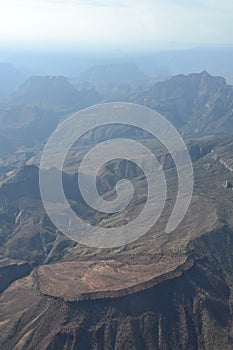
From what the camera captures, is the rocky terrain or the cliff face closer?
the cliff face

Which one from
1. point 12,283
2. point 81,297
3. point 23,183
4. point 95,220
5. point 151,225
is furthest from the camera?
point 23,183

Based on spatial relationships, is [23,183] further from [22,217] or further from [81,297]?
[81,297]

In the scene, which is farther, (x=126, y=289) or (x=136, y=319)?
(x=126, y=289)

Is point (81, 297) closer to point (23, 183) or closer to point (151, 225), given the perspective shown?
point (151, 225)

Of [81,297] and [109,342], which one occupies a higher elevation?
[81,297]

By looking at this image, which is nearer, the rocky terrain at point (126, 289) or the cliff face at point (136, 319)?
the cliff face at point (136, 319)

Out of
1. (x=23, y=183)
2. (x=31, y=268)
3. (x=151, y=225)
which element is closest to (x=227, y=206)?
(x=151, y=225)

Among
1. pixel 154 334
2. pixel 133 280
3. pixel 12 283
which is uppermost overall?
pixel 12 283

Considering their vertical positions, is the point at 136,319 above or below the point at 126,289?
below

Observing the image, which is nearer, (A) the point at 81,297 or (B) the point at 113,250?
(A) the point at 81,297

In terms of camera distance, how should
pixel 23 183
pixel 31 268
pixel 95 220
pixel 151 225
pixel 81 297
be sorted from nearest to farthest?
pixel 81 297 < pixel 31 268 < pixel 151 225 < pixel 95 220 < pixel 23 183
